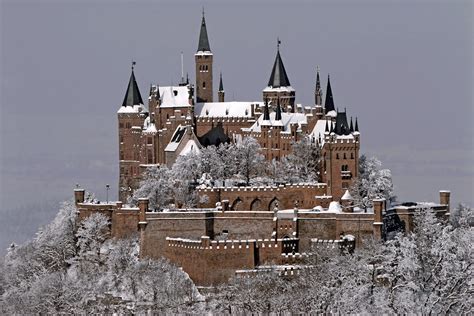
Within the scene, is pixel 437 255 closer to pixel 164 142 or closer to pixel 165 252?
pixel 165 252

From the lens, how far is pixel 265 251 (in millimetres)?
99625

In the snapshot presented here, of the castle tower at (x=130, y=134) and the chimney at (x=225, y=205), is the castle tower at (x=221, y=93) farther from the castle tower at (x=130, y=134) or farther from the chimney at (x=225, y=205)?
the chimney at (x=225, y=205)

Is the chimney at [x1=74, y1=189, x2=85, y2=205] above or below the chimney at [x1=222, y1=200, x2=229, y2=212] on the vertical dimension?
above

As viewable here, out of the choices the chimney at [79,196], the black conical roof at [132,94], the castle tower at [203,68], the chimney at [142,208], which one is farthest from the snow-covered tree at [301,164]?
the castle tower at [203,68]

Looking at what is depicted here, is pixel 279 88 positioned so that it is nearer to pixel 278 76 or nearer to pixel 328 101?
pixel 278 76

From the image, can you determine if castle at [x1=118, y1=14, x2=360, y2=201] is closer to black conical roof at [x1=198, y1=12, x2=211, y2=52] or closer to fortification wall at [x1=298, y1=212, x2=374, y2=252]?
black conical roof at [x1=198, y1=12, x2=211, y2=52]

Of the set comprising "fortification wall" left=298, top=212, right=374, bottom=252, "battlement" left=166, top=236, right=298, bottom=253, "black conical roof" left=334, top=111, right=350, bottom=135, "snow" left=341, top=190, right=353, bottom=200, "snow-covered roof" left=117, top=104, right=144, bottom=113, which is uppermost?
"snow-covered roof" left=117, top=104, right=144, bottom=113

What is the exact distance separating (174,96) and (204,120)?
2.69 metres

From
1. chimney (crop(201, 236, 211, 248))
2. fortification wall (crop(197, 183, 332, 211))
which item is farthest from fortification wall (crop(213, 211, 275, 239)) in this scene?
chimney (crop(201, 236, 211, 248))

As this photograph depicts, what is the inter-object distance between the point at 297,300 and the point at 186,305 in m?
6.46

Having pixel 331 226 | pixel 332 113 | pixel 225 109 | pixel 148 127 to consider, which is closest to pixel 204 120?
pixel 225 109

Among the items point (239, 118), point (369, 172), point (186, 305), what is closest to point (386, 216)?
point (369, 172)

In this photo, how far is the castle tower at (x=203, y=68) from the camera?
126 meters

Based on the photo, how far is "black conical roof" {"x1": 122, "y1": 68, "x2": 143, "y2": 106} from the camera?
399 feet
